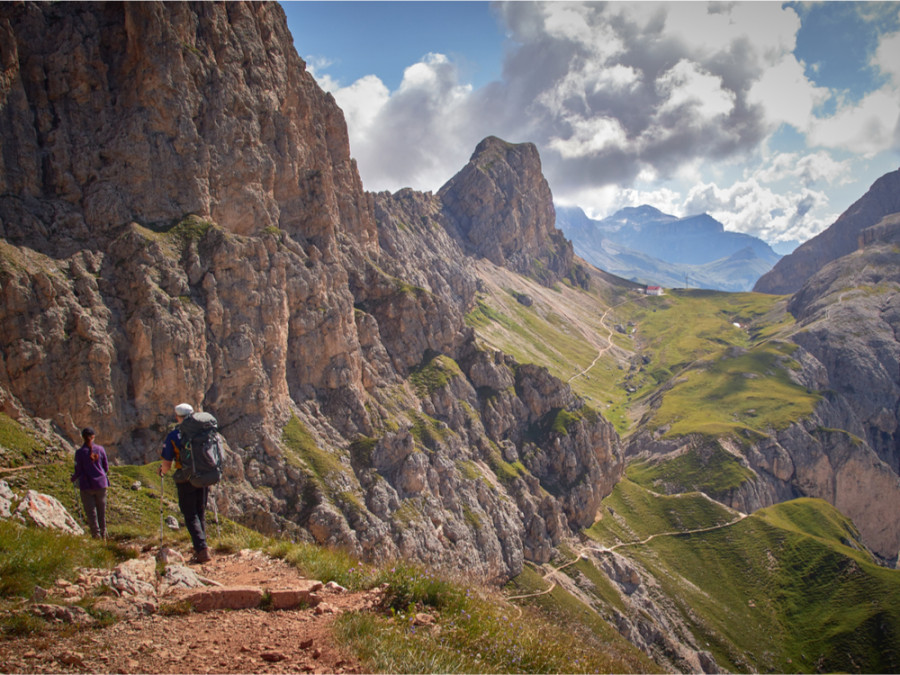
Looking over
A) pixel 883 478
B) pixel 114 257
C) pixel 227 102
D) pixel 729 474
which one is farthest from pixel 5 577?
pixel 883 478

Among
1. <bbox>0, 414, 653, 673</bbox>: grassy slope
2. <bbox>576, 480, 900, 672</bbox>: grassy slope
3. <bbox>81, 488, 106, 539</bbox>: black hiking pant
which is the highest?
<bbox>81, 488, 106, 539</bbox>: black hiking pant

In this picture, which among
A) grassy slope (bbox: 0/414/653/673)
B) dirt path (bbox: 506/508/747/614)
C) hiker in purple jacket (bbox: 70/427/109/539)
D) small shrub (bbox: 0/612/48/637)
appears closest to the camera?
small shrub (bbox: 0/612/48/637)

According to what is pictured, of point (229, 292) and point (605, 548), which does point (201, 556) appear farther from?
point (605, 548)

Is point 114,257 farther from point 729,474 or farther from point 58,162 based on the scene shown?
point 729,474

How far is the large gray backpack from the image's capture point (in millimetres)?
15711

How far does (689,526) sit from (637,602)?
35099 millimetres

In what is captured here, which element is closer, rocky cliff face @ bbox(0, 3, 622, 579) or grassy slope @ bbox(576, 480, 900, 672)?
rocky cliff face @ bbox(0, 3, 622, 579)

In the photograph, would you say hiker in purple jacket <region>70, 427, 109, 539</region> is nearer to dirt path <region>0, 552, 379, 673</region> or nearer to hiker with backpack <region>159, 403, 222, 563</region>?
hiker with backpack <region>159, 403, 222, 563</region>

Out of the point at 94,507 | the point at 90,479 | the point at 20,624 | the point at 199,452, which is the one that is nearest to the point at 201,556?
the point at 199,452

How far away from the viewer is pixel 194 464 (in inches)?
618

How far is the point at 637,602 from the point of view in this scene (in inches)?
4254

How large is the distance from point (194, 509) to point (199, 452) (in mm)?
1964

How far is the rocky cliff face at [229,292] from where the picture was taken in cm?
5219

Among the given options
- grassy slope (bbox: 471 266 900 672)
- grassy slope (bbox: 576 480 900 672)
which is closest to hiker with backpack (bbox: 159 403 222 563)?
grassy slope (bbox: 471 266 900 672)
